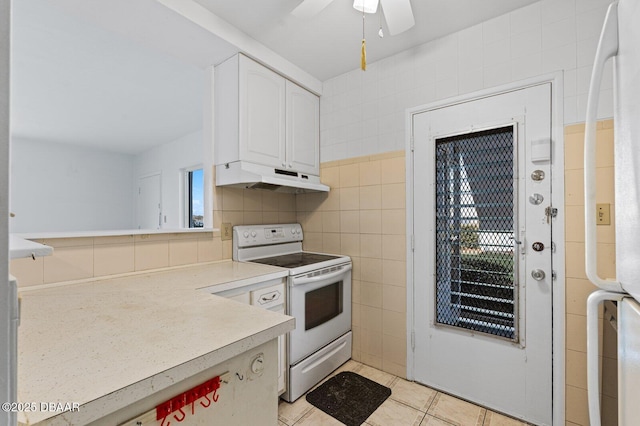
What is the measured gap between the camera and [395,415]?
1714 millimetres

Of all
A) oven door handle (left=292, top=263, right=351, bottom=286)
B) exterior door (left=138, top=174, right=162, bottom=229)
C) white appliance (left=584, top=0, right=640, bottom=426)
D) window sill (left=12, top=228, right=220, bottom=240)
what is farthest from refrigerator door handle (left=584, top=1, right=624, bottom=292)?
exterior door (left=138, top=174, right=162, bottom=229)

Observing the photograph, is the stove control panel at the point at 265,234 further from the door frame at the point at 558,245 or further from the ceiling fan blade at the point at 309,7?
the door frame at the point at 558,245

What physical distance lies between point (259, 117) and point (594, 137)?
6.07 feet

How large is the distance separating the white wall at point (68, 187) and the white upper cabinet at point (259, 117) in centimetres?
410

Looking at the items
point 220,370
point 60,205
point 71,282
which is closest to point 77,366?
point 220,370

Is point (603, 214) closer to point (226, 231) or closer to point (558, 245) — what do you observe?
point (558, 245)

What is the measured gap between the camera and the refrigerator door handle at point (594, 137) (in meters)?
0.73

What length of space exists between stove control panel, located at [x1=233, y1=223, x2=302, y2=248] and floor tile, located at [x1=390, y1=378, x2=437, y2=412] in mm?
1375

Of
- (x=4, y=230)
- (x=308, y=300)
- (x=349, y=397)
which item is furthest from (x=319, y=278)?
(x=4, y=230)

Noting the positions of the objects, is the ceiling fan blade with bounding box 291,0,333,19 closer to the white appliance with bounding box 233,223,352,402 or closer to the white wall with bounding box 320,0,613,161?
the white wall with bounding box 320,0,613,161

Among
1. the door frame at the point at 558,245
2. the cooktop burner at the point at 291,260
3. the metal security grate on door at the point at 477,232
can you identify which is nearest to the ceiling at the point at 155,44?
the door frame at the point at 558,245

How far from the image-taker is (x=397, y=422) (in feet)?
5.44

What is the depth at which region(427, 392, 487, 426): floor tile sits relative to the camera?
5.49 ft

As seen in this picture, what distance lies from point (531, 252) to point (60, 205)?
20.2ft
